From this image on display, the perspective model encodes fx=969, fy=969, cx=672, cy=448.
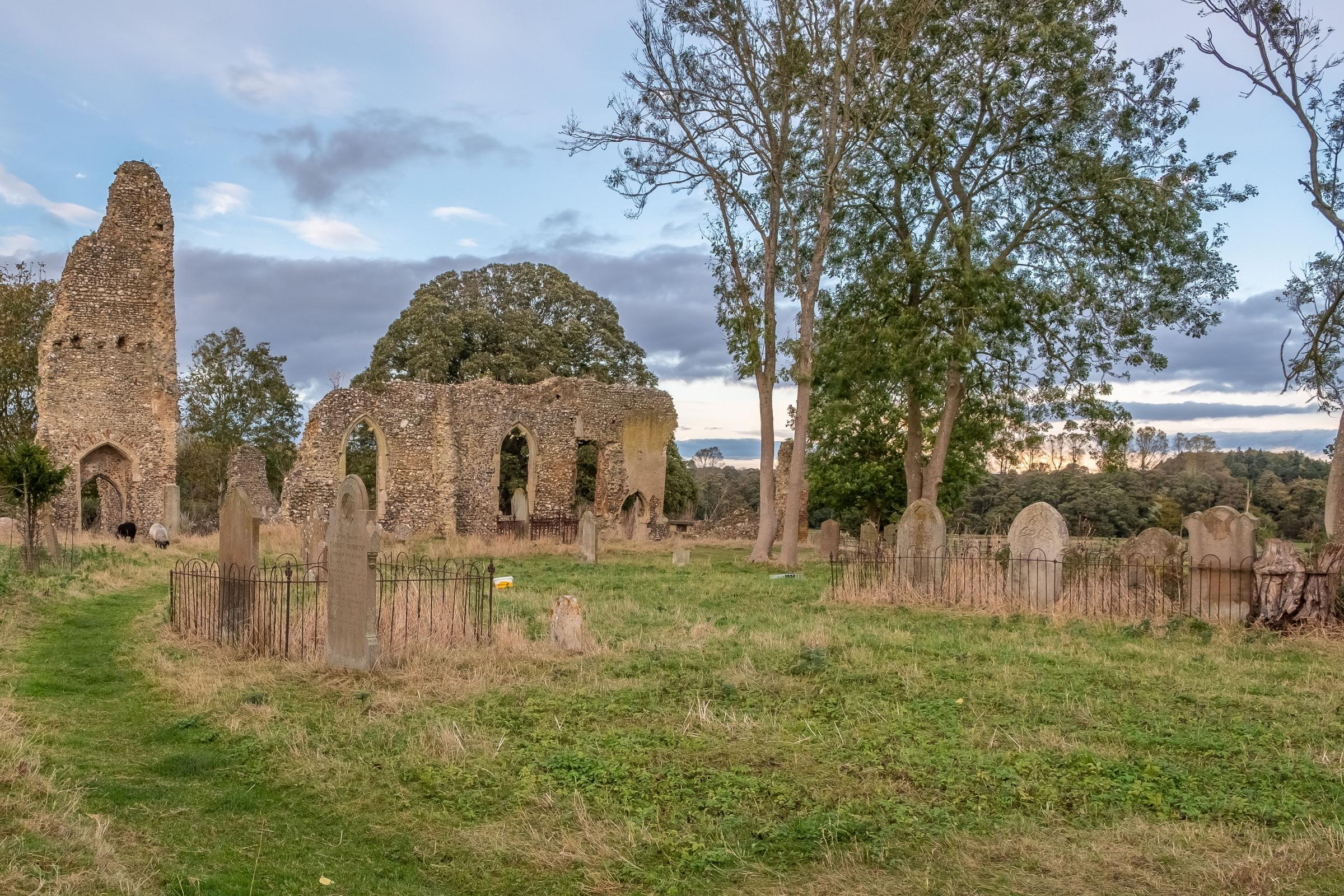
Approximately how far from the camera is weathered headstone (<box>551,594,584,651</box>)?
991 cm

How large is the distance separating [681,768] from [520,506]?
24326 mm

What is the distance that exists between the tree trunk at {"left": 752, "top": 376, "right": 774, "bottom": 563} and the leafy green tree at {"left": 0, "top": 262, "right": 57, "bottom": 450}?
26.8m

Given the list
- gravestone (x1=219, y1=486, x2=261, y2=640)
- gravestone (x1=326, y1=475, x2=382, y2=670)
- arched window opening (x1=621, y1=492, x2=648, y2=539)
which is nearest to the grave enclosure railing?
gravestone (x1=219, y1=486, x2=261, y2=640)

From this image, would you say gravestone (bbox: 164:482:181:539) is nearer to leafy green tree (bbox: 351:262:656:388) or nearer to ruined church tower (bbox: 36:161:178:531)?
ruined church tower (bbox: 36:161:178:531)

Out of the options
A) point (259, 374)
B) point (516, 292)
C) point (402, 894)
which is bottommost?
point (402, 894)

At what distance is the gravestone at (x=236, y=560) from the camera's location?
34.7ft

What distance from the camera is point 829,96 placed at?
71.2 feet

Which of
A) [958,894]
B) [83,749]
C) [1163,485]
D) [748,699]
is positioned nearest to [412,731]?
[83,749]

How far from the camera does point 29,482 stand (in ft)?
54.0

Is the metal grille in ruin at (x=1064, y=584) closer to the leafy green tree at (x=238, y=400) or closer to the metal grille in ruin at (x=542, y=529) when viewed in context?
the metal grille in ruin at (x=542, y=529)

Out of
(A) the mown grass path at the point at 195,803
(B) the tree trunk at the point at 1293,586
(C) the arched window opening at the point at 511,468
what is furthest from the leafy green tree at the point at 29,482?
(C) the arched window opening at the point at 511,468

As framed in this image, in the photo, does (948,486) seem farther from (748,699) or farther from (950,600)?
(748,699)

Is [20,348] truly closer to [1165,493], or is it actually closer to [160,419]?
[160,419]

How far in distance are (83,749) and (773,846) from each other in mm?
4841
